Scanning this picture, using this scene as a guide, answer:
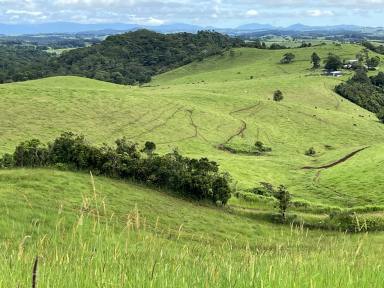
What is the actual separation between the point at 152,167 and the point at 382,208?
2110 centimetres

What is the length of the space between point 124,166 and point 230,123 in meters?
55.0

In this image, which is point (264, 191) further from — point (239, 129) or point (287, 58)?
point (287, 58)

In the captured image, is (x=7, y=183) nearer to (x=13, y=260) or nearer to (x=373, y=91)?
(x=13, y=260)

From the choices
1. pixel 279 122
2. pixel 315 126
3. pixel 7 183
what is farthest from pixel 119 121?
pixel 7 183

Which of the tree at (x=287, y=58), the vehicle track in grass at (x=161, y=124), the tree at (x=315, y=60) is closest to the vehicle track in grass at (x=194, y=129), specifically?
the vehicle track in grass at (x=161, y=124)

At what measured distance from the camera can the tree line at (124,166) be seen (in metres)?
42.3

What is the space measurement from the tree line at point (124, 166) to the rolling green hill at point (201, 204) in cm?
167

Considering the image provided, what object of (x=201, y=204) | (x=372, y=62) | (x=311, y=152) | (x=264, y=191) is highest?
(x=372, y=62)

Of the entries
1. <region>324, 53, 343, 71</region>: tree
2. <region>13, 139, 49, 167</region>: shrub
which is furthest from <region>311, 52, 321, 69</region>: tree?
<region>13, 139, 49, 167</region>: shrub

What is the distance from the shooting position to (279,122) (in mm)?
101938

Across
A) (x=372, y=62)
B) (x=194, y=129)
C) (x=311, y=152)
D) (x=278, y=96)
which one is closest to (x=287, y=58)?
(x=372, y=62)

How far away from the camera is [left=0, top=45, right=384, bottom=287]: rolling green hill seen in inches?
239

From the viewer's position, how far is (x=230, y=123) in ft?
315

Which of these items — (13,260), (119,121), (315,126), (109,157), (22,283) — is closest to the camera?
(22,283)
